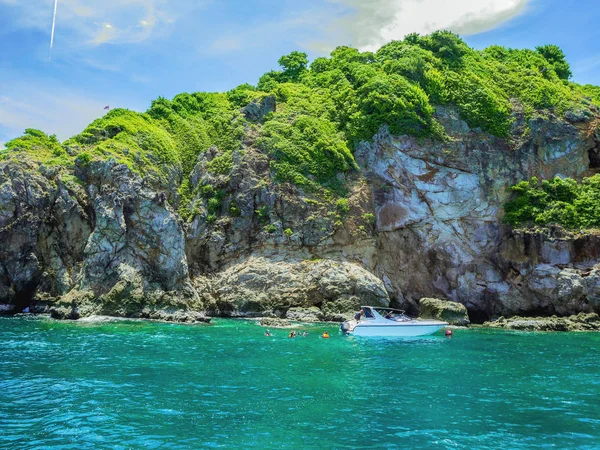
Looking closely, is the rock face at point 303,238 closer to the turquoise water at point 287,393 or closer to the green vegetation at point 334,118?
the green vegetation at point 334,118

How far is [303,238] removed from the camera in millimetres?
50500

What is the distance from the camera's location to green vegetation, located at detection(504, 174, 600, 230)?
49.7m

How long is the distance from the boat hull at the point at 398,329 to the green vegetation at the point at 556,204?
19359 mm

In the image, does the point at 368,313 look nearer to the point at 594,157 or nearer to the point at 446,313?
the point at 446,313

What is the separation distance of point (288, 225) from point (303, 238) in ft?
7.08

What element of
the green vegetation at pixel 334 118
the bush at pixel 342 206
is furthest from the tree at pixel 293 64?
the bush at pixel 342 206

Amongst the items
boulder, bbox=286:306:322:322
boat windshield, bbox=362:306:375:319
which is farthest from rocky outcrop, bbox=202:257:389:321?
boat windshield, bbox=362:306:375:319

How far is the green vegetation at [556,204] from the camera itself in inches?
1957

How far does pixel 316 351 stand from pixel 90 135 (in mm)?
37499

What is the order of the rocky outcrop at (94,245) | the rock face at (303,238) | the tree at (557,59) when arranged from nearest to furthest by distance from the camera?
1. the rocky outcrop at (94,245)
2. the rock face at (303,238)
3. the tree at (557,59)

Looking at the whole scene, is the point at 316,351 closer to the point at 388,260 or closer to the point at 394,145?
the point at 388,260

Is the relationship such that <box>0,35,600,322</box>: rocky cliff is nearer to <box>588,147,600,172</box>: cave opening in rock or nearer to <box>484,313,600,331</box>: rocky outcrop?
<box>588,147,600,172</box>: cave opening in rock

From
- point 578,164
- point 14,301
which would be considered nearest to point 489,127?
point 578,164

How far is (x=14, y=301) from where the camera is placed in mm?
45562
